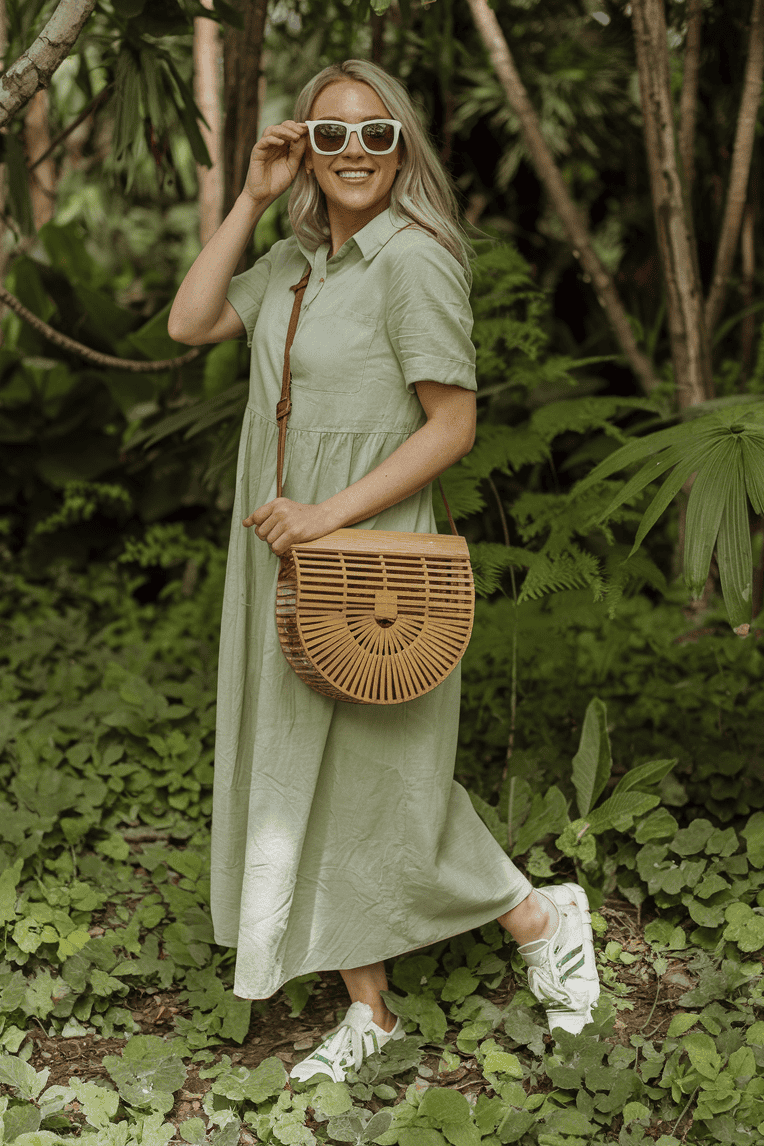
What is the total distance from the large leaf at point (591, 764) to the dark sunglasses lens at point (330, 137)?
140 centimetres

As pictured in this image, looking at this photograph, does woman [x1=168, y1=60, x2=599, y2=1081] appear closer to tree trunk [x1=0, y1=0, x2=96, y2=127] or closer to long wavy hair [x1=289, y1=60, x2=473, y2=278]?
long wavy hair [x1=289, y1=60, x2=473, y2=278]

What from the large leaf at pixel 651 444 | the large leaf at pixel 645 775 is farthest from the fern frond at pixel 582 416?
the large leaf at pixel 645 775

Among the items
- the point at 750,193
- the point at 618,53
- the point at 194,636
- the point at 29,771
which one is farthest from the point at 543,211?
the point at 29,771

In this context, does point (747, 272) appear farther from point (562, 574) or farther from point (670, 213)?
point (562, 574)

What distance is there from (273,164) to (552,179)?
1969 mm

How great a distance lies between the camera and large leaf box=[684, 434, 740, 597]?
175 centimetres

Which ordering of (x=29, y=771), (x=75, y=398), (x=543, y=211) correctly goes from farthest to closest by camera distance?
(x=543, y=211) → (x=75, y=398) → (x=29, y=771)

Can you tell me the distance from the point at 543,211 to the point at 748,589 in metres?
4.28

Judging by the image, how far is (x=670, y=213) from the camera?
3.02 meters

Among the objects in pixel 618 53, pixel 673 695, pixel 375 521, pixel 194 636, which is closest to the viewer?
pixel 375 521

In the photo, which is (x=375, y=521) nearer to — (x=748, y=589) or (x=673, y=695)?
(x=748, y=589)

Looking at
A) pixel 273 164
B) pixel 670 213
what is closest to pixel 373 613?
pixel 273 164

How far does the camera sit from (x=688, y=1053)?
5.98 feet

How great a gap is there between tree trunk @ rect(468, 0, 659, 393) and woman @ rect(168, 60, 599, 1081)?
1.82 m
